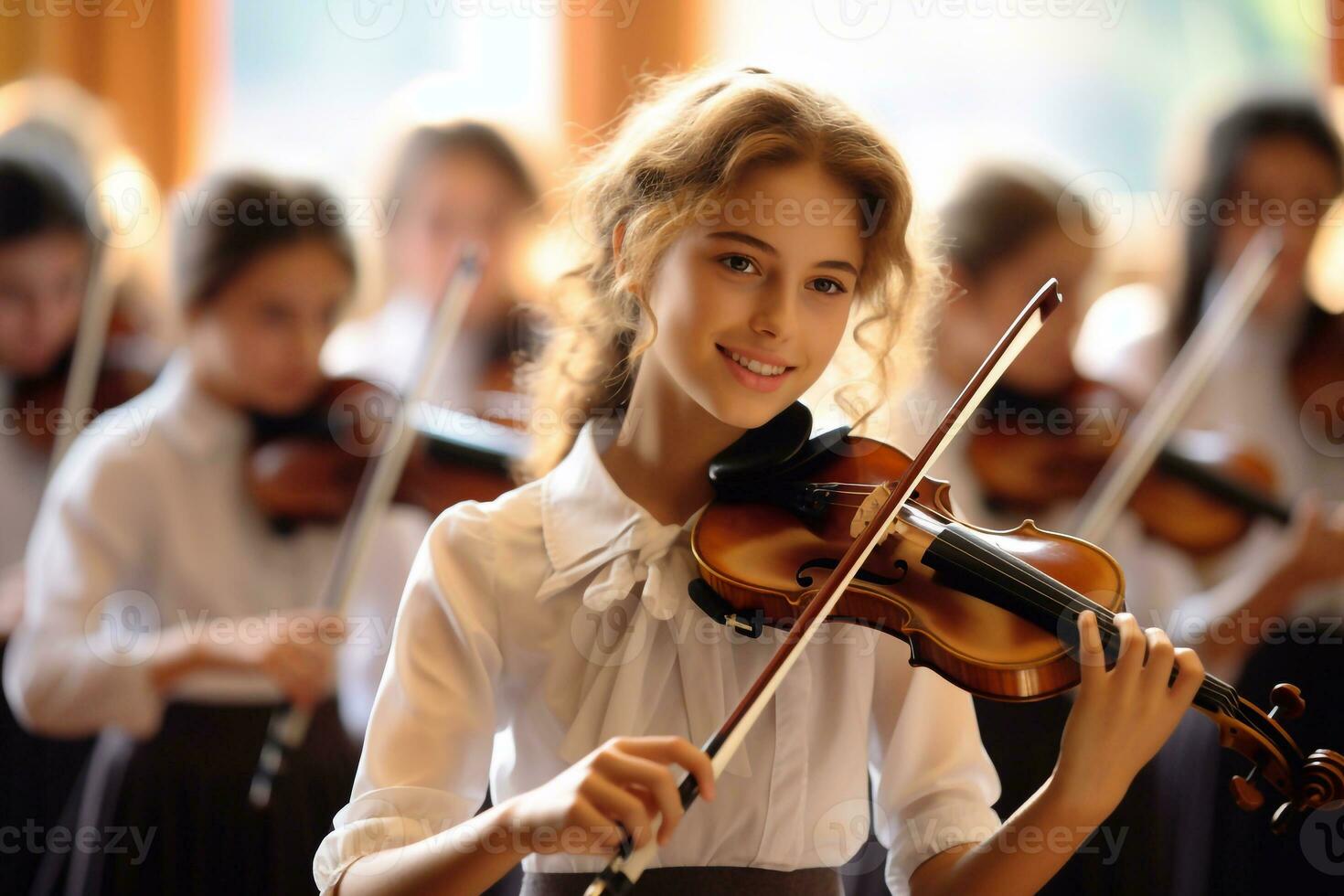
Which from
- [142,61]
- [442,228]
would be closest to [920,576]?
[442,228]

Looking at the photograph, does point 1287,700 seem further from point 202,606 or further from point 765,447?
point 202,606

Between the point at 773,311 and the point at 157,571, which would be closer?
the point at 773,311

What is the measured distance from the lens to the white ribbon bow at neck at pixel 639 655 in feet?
2.76

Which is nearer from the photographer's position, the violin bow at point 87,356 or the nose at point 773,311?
the nose at point 773,311

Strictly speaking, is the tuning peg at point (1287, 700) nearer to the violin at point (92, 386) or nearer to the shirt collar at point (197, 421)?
the shirt collar at point (197, 421)

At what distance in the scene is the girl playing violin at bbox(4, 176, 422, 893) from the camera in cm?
159

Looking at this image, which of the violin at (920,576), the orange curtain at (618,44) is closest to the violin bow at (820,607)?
the violin at (920,576)

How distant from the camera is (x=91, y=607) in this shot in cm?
165

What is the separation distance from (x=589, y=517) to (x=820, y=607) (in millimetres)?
200

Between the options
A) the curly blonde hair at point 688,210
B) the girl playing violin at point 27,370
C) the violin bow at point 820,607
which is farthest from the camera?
the girl playing violin at point 27,370

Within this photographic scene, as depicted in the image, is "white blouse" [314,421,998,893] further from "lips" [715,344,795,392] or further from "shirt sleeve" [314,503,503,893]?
"lips" [715,344,795,392]

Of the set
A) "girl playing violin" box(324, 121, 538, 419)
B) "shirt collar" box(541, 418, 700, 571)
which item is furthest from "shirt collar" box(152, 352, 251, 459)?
"shirt collar" box(541, 418, 700, 571)

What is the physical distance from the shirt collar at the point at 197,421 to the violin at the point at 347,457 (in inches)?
1.1

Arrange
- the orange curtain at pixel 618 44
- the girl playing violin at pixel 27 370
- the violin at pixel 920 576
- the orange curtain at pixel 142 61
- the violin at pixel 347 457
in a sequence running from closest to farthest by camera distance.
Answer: the violin at pixel 920 576, the violin at pixel 347 457, the girl playing violin at pixel 27 370, the orange curtain at pixel 618 44, the orange curtain at pixel 142 61
